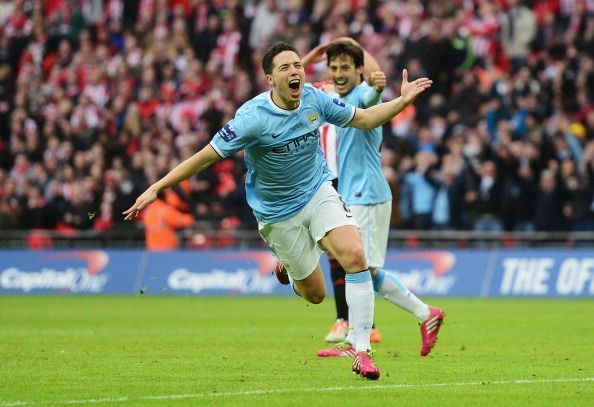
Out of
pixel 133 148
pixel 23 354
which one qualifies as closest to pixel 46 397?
pixel 23 354

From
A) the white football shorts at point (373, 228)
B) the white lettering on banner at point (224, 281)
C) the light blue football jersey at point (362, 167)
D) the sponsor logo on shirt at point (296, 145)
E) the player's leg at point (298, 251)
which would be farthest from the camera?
the white lettering on banner at point (224, 281)

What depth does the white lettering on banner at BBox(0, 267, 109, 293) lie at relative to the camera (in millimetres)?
24719

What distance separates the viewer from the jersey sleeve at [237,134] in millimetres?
9742

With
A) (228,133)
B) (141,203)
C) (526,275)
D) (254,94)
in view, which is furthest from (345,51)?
(254,94)

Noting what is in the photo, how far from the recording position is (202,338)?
45.9 feet

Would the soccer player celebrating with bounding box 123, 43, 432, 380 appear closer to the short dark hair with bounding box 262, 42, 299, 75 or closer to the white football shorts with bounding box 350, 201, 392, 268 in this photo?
the short dark hair with bounding box 262, 42, 299, 75

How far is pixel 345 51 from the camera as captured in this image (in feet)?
40.5

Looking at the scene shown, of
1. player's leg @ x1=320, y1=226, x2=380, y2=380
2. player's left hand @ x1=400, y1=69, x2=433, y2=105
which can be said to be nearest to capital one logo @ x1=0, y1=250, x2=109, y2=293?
player's leg @ x1=320, y1=226, x2=380, y2=380

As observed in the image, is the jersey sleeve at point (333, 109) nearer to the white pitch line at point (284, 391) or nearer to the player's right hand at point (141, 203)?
the player's right hand at point (141, 203)

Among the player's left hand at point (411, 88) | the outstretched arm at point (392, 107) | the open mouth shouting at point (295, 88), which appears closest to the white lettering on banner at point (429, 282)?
the outstretched arm at point (392, 107)

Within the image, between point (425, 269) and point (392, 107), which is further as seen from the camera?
point (425, 269)

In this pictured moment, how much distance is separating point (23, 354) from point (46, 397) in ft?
11.3

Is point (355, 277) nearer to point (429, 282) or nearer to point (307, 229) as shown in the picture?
point (307, 229)

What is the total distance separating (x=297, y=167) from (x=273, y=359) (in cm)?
200
